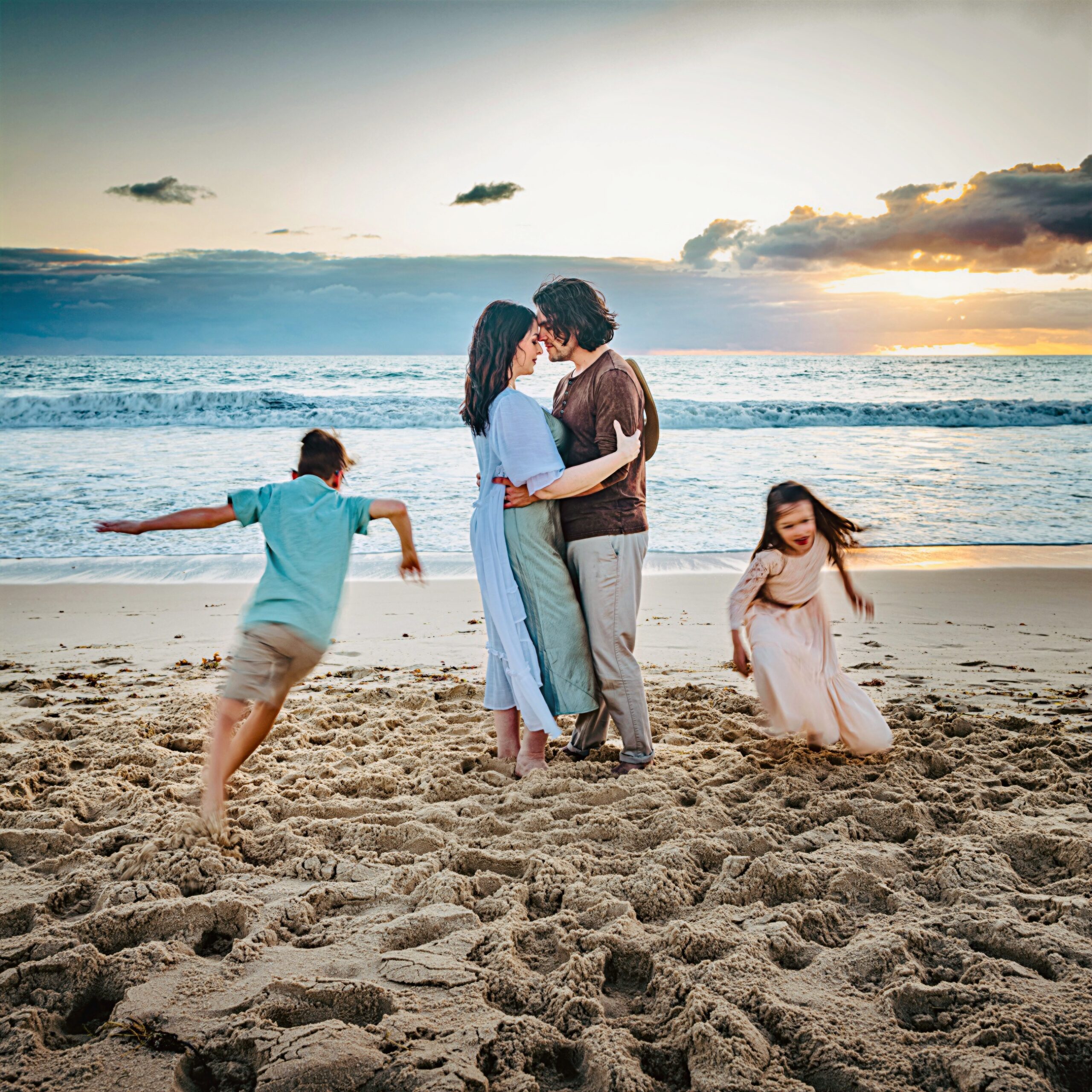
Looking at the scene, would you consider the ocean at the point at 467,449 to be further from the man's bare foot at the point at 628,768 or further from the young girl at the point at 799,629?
the man's bare foot at the point at 628,768

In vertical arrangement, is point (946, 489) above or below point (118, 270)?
below

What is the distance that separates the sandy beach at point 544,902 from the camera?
5.97 feet

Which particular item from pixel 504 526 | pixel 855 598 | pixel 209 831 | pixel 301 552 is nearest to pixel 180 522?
pixel 301 552

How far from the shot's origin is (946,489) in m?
12.3

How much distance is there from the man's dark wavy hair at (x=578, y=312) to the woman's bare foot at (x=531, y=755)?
64.3 inches

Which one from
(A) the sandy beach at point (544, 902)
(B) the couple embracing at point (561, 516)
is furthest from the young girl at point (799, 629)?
(B) the couple embracing at point (561, 516)

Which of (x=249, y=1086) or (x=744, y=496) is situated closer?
(x=249, y=1086)

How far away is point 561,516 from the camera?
3.55 metres

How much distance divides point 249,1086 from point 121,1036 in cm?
37

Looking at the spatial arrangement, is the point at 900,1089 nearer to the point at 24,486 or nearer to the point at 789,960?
the point at 789,960

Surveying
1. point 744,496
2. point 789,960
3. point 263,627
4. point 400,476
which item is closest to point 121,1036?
point 263,627

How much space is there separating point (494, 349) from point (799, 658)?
1.85 metres

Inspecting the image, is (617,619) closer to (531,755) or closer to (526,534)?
(526,534)

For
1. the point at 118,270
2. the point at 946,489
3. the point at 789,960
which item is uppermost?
the point at 118,270
